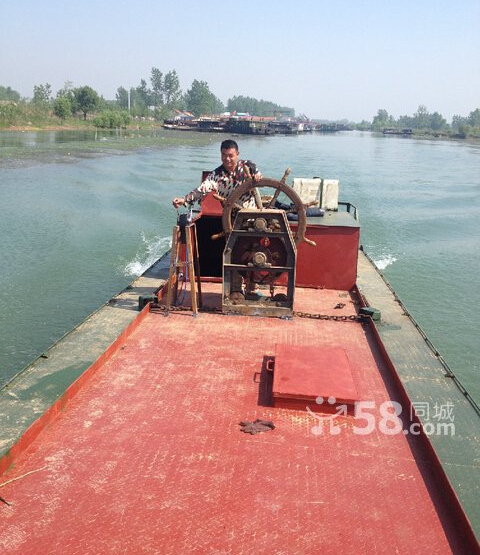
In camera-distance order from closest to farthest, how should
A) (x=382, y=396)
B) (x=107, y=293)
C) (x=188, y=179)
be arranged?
(x=382, y=396) < (x=107, y=293) < (x=188, y=179)

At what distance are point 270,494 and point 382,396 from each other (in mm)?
1588

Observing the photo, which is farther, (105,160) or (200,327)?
(105,160)

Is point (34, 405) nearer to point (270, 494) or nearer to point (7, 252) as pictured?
point (270, 494)

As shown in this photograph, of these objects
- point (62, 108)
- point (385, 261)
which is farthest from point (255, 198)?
point (62, 108)

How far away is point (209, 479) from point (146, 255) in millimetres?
10929

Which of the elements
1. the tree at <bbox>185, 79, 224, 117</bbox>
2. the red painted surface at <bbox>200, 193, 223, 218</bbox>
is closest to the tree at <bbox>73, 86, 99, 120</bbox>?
the tree at <bbox>185, 79, 224, 117</bbox>

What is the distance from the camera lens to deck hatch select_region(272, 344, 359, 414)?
3.92 m

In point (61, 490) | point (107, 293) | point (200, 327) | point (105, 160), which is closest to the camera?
point (61, 490)

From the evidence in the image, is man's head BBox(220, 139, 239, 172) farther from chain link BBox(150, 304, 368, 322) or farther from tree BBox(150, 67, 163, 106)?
tree BBox(150, 67, 163, 106)

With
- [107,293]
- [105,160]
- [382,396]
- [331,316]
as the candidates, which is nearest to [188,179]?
[105,160]

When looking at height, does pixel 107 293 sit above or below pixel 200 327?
below

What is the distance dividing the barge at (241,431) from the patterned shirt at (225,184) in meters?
0.30

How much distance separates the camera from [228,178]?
6250 mm

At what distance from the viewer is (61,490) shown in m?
3.03
